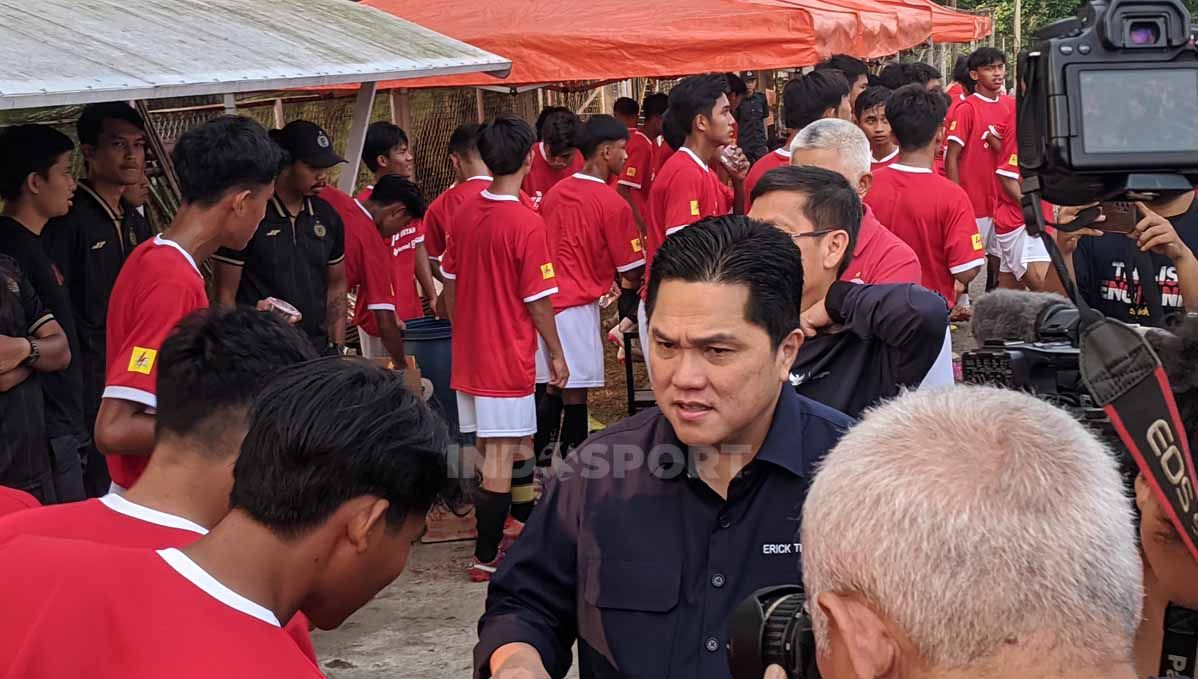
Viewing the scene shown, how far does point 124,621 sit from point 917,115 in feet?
20.1

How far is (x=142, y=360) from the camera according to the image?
153 inches

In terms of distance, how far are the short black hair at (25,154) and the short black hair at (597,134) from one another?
3.71 meters

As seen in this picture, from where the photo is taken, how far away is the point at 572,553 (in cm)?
251

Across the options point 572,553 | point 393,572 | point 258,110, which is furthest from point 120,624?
point 258,110

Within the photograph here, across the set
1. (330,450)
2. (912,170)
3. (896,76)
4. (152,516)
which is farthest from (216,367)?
(896,76)

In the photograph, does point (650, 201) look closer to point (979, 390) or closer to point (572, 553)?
point (572, 553)

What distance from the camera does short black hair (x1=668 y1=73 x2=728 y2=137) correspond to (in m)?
7.85

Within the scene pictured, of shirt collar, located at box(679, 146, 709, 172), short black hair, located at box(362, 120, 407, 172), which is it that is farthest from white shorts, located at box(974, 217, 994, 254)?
short black hair, located at box(362, 120, 407, 172)

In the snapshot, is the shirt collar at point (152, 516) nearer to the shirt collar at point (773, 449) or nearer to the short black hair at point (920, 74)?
the shirt collar at point (773, 449)

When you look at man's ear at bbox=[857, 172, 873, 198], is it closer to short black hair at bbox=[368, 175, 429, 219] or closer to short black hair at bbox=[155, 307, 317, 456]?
short black hair at bbox=[155, 307, 317, 456]

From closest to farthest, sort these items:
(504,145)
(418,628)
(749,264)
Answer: (749,264) → (418,628) → (504,145)

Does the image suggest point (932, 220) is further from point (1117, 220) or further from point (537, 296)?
point (1117, 220)

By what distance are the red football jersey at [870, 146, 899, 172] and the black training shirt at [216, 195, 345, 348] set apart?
2.70 metres

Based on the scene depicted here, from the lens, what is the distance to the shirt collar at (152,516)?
98.6 inches
